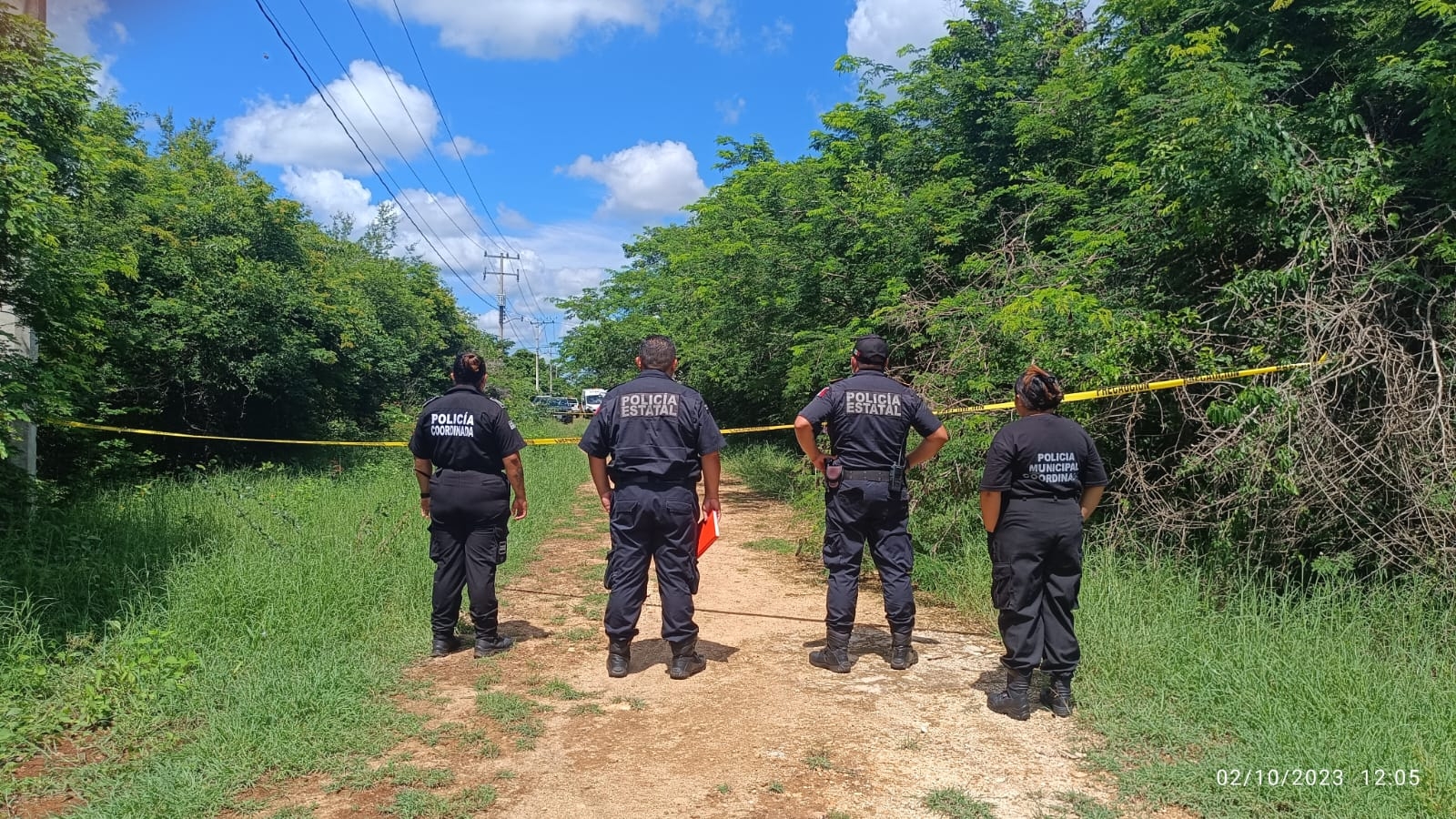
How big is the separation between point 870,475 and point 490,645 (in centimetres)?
258

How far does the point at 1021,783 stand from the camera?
354cm

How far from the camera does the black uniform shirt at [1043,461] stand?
165 inches

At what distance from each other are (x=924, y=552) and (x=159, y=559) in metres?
5.90

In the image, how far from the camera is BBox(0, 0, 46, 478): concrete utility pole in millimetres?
5676

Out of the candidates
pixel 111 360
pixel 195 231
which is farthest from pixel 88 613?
pixel 195 231

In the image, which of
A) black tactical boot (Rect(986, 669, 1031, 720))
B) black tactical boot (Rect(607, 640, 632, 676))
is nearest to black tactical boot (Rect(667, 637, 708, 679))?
black tactical boot (Rect(607, 640, 632, 676))

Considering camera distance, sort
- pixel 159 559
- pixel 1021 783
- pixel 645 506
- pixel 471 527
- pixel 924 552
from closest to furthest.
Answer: pixel 1021 783
pixel 645 506
pixel 471 527
pixel 159 559
pixel 924 552

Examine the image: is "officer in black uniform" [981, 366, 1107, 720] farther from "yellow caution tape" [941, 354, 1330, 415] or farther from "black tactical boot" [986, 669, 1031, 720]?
"yellow caution tape" [941, 354, 1330, 415]

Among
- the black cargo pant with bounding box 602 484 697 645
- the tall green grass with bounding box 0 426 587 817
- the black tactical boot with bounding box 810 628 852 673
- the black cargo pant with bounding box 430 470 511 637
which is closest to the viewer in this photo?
the tall green grass with bounding box 0 426 587 817

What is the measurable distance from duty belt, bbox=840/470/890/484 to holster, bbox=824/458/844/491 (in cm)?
5

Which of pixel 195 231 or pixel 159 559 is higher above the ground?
pixel 195 231

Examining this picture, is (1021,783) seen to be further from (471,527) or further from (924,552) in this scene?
(924,552)

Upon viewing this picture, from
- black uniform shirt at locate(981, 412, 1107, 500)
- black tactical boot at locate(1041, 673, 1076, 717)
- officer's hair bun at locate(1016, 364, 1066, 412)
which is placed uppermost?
officer's hair bun at locate(1016, 364, 1066, 412)
